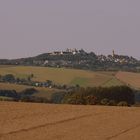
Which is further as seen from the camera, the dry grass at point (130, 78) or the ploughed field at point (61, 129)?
the dry grass at point (130, 78)

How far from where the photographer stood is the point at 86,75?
122000 millimetres

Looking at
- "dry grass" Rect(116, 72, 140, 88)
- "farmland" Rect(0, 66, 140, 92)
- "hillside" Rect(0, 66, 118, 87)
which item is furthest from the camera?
"hillside" Rect(0, 66, 118, 87)

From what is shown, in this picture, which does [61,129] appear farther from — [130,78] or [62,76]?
[62,76]

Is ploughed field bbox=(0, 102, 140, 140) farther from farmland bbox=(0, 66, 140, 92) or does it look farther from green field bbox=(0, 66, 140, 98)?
farmland bbox=(0, 66, 140, 92)

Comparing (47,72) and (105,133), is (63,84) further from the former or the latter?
(105,133)

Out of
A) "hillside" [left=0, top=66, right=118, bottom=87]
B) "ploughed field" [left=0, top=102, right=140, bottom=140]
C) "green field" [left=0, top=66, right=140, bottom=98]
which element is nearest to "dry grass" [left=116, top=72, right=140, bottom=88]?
"green field" [left=0, top=66, right=140, bottom=98]

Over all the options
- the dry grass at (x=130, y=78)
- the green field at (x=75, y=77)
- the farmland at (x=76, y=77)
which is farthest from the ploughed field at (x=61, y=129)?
the farmland at (x=76, y=77)

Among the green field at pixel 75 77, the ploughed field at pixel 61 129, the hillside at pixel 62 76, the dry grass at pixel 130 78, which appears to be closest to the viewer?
the ploughed field at pixel 61 129

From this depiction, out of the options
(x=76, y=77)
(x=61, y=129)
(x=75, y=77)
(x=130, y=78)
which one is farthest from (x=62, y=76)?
(x=61, y=129)

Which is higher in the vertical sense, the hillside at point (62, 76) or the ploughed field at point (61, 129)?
the hillside at point (62, 76)

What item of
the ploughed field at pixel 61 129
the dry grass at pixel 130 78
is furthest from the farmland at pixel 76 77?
the ploughed field at pixel 61 129

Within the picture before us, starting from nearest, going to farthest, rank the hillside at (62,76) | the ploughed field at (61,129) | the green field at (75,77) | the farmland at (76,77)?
the ploughed field at (61,129), the green field at (75,77), the farmland at (76,77), the hillside at (62,76)

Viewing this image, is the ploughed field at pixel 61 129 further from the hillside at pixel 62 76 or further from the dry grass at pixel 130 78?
the hillside at pixel 62 76

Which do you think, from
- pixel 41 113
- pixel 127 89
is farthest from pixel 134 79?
pixel 41 113
